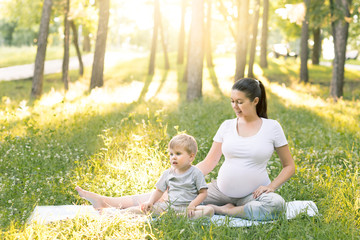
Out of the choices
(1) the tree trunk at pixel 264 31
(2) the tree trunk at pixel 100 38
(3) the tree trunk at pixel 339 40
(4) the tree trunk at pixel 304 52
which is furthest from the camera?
(1) the tree trunk at pixel 264 31

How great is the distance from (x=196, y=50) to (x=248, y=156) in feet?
33.9

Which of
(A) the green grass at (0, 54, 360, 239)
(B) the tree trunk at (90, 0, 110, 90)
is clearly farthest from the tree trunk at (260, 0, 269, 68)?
(A) the green grass at (0, 54, 360, 239)

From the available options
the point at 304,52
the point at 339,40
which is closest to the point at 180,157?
the point at 339,40

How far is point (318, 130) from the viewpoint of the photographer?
10.1m

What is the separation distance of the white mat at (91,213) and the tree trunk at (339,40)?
41.6ft

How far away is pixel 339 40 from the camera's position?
17.8m

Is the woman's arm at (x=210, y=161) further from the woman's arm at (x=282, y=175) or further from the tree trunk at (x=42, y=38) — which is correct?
the tree trunk at (x=42, y=38)

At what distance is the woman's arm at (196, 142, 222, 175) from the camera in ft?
17.8

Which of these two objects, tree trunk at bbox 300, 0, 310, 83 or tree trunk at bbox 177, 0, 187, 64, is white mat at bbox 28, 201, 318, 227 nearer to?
tree trunk at bbox 300, 0, 310, 83

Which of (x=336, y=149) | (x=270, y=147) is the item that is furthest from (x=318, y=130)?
(x=270, y=147)

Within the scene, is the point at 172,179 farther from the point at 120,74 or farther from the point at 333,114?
the point at 120,74

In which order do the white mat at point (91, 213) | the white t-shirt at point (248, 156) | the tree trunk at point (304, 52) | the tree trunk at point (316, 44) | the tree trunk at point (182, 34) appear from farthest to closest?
1. the tree trunk at point (316, 44)
2. the tree trunk at point (182, 34)
3. the tree trunk at point (304, 52)
4. the white t-shirt at point (248, 156)
5. the white mat at point (91, 213)

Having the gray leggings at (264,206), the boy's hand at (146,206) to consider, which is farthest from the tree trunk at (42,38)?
the gray leggings at (264,206)

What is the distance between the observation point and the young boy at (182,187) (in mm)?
4934
